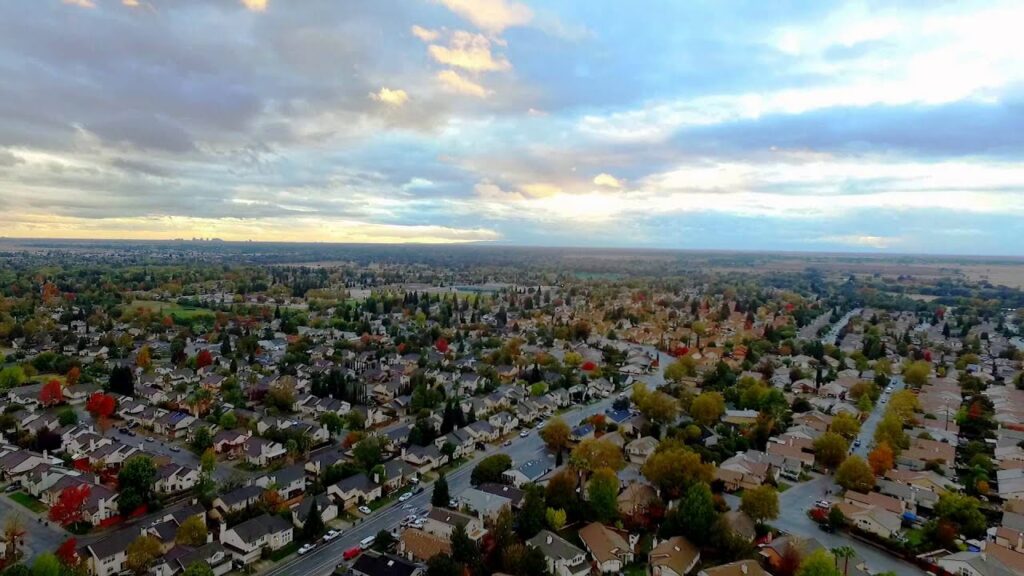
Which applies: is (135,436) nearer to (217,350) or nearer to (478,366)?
(217,350)

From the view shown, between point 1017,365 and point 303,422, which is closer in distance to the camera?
point 303,422

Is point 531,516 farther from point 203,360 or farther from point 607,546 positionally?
point 203,360

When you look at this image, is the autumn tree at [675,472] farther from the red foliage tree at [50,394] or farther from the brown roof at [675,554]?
the red foliage tree at [50,394]

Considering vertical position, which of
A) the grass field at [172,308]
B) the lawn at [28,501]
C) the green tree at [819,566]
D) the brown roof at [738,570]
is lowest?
the lawn at [28,501]

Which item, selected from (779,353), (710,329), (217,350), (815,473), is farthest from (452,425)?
(710,329)

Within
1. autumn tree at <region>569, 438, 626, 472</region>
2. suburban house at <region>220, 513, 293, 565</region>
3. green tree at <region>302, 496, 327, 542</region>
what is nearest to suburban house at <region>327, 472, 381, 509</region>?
green tree at <region>302, 496, 327, 542</region>

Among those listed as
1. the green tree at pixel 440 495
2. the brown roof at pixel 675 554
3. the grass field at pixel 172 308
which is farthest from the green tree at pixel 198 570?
the grass field at pixel 172 308
